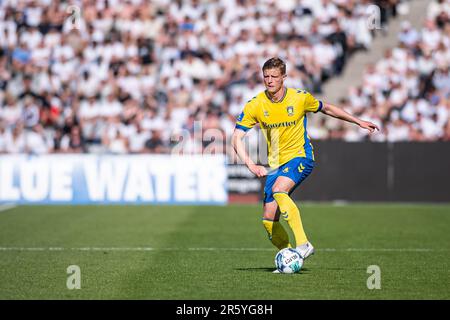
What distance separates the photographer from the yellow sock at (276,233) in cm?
1141

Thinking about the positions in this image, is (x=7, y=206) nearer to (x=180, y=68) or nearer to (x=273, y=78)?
(x=180, y=68)

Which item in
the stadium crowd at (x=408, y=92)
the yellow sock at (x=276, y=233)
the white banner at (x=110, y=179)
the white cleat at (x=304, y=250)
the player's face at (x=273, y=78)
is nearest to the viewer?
the player's face at (x=273, y=78)

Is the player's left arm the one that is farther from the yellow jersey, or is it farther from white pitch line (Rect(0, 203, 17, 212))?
white pitch line (Rect(0, 203, 17, 212))

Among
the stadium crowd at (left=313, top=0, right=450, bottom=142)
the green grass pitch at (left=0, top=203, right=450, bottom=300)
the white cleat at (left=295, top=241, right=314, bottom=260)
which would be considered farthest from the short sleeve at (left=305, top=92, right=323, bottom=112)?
the stadium crowd at (left=313, top=0, right=450, bottom=142)

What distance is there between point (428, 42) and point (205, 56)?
19.8 feet

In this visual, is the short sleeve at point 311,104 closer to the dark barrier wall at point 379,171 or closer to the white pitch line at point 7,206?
the white pitch line at point 7,206

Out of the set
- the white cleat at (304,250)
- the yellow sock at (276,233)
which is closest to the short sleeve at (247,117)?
the yellow sock at (276,233)

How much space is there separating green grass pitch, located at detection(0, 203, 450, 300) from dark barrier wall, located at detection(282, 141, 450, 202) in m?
1.34

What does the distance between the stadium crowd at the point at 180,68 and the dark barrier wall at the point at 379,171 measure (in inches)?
38.6

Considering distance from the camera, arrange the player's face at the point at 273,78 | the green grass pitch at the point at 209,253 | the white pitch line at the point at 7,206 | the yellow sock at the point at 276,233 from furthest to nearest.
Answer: the white pitch line at the point at 7,206 → the yellow sock at the point at 276,233 → the player's face at the point at 273,78 → the green grass pitch at the point at 209,253

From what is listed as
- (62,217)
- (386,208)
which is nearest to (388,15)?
(386,208)

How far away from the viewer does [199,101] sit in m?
25.0

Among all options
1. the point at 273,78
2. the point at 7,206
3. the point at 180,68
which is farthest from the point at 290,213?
the point at 180,68

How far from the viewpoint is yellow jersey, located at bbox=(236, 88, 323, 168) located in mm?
11273
